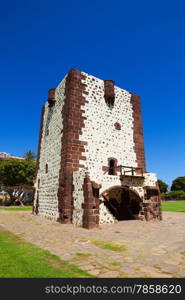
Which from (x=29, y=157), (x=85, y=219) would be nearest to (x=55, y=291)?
(x=85, y=219)

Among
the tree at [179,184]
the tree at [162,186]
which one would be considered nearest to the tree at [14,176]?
the tree at [162,186]

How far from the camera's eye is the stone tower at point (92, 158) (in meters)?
11.4

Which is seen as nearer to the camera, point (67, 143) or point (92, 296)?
point (92, 296)

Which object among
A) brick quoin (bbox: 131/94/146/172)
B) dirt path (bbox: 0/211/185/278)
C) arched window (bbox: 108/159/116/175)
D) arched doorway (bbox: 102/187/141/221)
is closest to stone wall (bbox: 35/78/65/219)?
arched window (bbox: 108/159/116/175)

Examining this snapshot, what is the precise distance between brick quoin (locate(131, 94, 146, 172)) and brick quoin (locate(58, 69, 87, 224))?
199 inches

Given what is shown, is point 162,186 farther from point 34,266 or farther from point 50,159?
point 34,266

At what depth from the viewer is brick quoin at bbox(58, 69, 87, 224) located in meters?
12.0

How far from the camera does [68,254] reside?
5.27 meters

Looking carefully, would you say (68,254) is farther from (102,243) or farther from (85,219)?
(85,219)

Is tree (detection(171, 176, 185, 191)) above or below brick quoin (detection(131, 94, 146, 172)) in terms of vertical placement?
below

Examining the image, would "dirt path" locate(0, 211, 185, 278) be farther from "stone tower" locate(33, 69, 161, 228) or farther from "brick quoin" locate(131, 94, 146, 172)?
A: "brick quoin" locate(131, 94, 146, 172)

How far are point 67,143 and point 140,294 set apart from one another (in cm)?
1028

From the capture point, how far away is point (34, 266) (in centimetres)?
409

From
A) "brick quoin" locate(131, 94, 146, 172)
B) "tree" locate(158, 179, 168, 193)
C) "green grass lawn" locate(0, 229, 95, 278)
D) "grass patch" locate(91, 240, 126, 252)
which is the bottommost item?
"grass patch" locate(91, 240, 126, 252)
